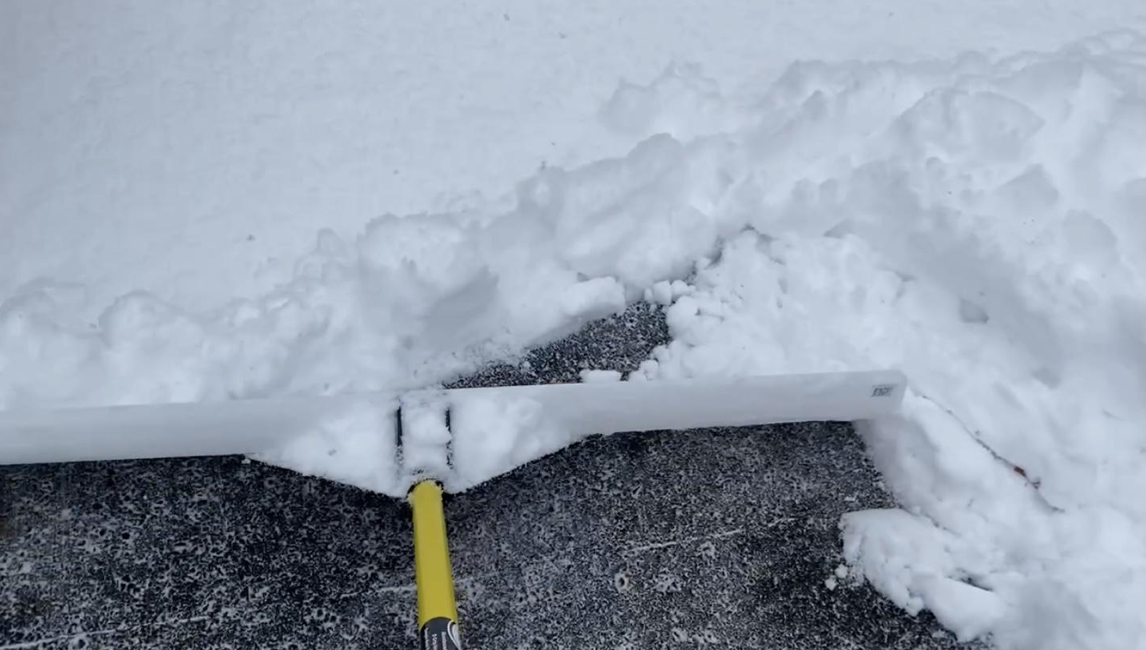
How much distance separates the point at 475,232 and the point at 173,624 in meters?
1.19

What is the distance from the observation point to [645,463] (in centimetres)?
227

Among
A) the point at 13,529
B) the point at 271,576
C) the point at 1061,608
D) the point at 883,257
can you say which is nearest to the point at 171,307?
the point at 13,529

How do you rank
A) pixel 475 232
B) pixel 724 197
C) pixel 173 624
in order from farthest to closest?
1. pixel 724 197
2. pixel 475 232
3. pixel 173 624

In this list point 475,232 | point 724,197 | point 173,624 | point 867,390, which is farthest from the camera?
point 724,197

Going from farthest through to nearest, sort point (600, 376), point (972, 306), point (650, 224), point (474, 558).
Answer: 1. point (650, 224)
2. point (972, 306)
3. point (600, 376)
4. point (474, 558)

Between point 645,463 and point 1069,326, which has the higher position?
point 1069,326

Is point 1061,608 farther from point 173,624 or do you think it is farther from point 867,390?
point 173,624

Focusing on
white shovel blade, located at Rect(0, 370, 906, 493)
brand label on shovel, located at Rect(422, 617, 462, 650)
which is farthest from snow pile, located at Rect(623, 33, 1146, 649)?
brand label on shovel, located at Rect(422, 617, 462, 650)

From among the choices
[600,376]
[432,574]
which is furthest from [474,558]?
[600,376]

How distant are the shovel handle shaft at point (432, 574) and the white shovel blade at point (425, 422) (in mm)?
107

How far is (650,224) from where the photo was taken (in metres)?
2.61

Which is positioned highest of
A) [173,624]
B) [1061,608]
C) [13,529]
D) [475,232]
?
[475,232]

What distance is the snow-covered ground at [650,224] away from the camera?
2.22 meters

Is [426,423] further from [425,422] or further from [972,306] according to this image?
[972,306]
